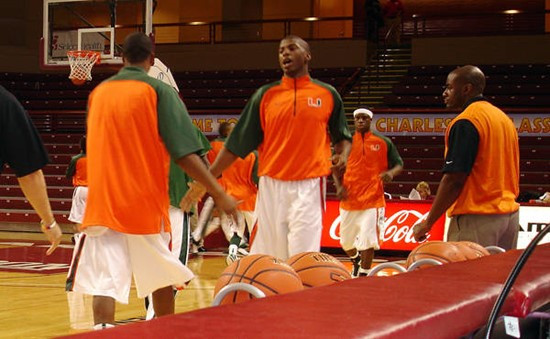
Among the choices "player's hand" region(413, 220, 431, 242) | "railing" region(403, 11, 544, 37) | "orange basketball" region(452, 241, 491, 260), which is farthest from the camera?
"railing" region(403, 11, 544, 37)

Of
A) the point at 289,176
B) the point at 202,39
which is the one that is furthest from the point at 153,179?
the point at 202,39

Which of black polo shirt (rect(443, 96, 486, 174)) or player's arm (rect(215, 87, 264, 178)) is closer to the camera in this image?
black polo shirt (rect(443, 96, 486, 174))

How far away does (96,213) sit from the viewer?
4.97 meters

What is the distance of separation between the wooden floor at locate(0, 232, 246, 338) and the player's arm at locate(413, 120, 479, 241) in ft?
9.41

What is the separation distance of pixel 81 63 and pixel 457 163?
10.6 meters

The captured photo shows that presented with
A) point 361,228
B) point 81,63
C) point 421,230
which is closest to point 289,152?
point 421,230

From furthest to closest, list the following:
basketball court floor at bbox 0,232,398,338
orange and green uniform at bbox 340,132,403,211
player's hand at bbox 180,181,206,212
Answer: orange and green uniform at bbox 340,132,403,211, basketball court floor at bbox 0,232,398,338, player's hand at bbox 180,181,206,212

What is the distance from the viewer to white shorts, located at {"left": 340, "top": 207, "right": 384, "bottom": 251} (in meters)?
10.9

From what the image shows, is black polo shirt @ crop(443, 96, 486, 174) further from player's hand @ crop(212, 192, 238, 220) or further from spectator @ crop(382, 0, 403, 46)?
spectator @ crop(382, 0, 403, 46)

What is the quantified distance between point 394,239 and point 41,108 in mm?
14741

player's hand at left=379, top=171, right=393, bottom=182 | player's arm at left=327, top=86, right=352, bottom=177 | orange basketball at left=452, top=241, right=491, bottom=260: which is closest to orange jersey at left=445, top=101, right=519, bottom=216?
orange basketball at left=452, top=241, right=491, bottom=260

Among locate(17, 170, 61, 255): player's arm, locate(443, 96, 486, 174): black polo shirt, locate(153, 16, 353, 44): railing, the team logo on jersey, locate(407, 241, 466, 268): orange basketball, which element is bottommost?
locate(407, 241, 466, 268): orange basketball

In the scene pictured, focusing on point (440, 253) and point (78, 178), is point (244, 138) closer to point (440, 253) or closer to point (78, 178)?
point (440, 253)

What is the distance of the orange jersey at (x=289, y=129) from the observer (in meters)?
6.38
